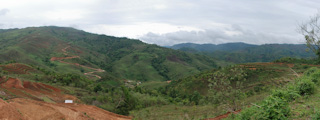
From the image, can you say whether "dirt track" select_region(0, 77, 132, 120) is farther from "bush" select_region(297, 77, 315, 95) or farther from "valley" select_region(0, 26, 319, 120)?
"bush" select_region(297, 77, 315, 95)

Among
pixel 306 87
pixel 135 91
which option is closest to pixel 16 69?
pixel 135 91

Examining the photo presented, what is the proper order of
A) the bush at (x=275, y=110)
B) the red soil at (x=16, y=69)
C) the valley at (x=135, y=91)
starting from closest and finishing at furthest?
1. the bush at (x=275, y=110)
2. the valley at (x=135, y=91)
3. the red soil at (x=16, y=69)

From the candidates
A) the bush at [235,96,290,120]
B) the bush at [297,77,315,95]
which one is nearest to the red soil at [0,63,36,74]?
Answer: the bush at [235,96,290,120]

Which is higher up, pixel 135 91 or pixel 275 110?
pixel 275 110

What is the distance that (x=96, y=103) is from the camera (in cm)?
3000

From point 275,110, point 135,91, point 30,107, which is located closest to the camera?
point 275,110

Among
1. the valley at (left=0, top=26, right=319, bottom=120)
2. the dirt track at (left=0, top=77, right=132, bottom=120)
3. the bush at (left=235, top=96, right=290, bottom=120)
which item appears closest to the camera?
the bush at (left=235, top=96, right=290, bottom=120)

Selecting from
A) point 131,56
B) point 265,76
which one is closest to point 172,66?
point 131,56

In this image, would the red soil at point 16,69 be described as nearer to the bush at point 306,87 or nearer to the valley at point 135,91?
the valley at point 135,91

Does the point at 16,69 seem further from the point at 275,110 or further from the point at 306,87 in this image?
the point at 306,87

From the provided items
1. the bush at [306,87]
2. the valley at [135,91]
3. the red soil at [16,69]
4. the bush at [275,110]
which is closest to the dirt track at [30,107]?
the valley at [135,91]

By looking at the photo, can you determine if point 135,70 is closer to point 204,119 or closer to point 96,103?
point 96,103

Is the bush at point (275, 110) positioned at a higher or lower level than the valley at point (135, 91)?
higher

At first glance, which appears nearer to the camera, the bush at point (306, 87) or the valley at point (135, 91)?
the bush at point (306, 87)
